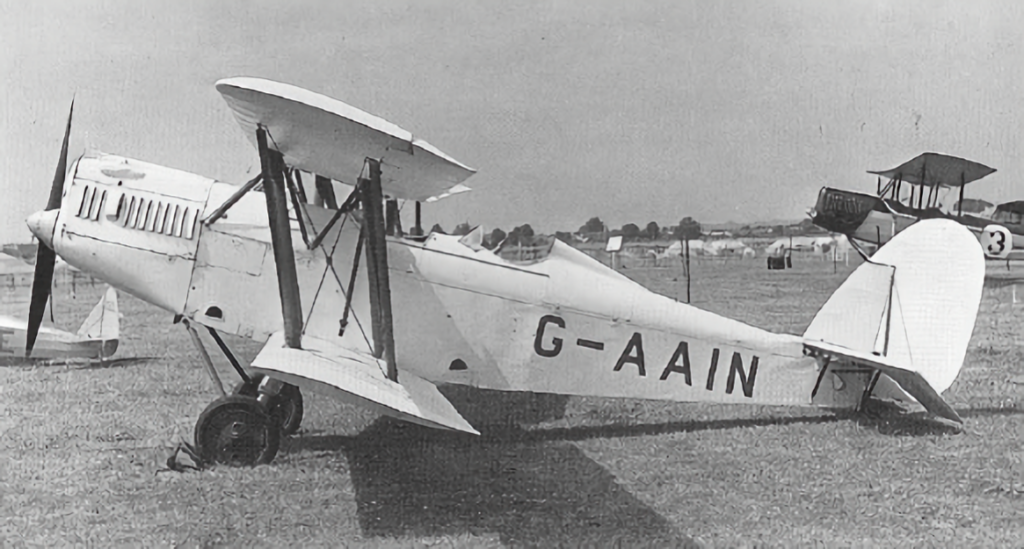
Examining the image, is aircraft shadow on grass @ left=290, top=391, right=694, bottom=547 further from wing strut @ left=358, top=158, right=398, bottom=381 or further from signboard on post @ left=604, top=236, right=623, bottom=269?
signboard on post @ left=604, top=236, right=623, bottom=269

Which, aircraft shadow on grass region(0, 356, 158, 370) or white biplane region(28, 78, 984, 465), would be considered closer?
white biplane region(28, 78, 984, 465)

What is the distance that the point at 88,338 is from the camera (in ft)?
22.6

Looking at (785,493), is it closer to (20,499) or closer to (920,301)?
(920,301)

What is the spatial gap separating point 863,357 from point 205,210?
386cm

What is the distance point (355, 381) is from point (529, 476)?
1.18m

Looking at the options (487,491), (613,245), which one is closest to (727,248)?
(613,245)

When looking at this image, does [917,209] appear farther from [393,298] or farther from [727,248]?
[393,298]

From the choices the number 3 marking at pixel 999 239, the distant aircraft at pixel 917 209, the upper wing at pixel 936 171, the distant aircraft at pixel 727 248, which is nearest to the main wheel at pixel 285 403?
the upper wing at pixel 936 171

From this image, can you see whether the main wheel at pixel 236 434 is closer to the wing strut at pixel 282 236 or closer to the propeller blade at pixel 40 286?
the wing strut at pixel 282 236

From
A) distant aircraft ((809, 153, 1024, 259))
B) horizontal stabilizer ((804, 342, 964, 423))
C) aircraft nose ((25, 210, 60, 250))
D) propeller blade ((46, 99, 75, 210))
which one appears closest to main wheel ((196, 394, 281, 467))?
aircraft nose ((25, 210, 60, 250))

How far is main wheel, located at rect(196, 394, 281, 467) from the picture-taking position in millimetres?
3660

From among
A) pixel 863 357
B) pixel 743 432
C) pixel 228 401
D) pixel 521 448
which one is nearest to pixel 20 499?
pixel 228 401

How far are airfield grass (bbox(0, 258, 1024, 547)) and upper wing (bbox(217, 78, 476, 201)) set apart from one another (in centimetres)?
155

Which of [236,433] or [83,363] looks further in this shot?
[83,363]
